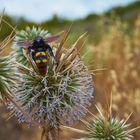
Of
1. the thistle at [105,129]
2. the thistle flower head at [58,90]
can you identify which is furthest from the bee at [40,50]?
the thistle at [105,129]

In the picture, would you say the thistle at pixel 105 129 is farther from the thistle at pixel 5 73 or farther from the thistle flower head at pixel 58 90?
the thistle at pixel 5 73

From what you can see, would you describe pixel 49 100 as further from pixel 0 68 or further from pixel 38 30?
pixel 38 30

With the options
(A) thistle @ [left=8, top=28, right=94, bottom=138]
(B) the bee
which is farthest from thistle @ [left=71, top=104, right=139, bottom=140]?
(B) the bee

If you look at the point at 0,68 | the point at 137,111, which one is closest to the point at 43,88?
the point at 0,68

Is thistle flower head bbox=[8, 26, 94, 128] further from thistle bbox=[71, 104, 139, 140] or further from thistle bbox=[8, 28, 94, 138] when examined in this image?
thistle bbox=[71, 104, 139, 140]

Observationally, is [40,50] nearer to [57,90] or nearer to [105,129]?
[57,90]

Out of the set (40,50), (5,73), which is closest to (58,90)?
(40,50)
